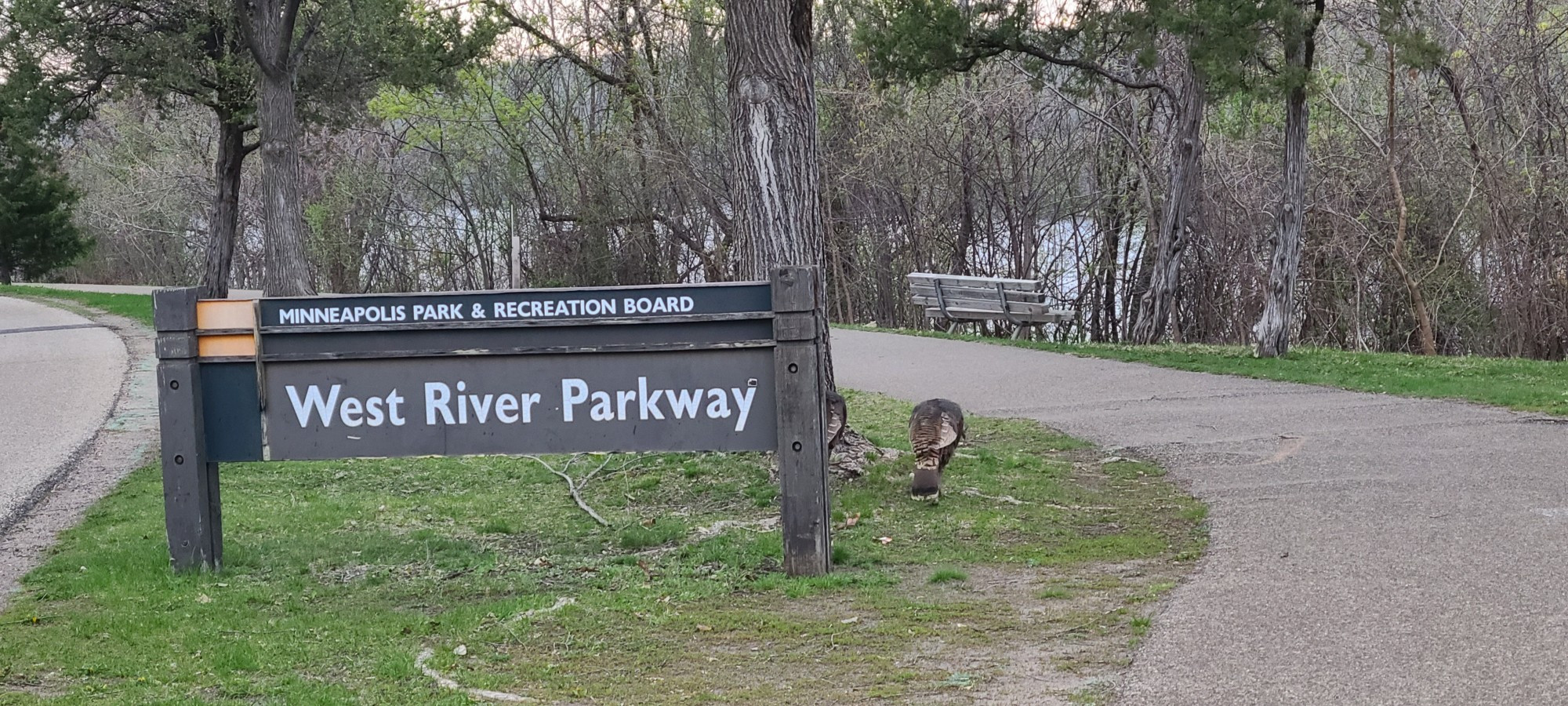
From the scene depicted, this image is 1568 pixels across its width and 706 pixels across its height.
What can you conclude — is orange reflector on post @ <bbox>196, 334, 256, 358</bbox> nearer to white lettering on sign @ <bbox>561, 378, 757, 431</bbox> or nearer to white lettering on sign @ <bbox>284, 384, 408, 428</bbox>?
Answer: white lettering on sign @ <bbox>284, 384, 408, 428</bbox>

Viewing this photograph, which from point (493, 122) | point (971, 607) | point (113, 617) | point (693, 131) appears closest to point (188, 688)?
point (113, 617)

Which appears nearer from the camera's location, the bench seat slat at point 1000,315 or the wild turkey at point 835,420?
the wild turkey at point 835,420

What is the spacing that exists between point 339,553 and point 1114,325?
866 inches

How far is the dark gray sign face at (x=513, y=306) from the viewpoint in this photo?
5.99 m

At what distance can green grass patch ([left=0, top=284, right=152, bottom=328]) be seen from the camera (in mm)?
26078

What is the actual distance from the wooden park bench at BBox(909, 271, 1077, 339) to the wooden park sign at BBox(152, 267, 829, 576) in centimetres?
1478

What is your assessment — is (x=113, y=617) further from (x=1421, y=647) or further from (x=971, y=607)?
(x=1421, y=647)

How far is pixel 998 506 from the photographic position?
7.91 metres

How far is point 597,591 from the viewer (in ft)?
19.4

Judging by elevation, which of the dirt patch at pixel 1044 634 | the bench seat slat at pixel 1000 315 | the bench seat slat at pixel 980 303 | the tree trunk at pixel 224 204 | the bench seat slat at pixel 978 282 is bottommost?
the dirt patch at pixel 1044 634

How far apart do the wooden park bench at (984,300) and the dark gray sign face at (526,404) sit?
1480 centimetres

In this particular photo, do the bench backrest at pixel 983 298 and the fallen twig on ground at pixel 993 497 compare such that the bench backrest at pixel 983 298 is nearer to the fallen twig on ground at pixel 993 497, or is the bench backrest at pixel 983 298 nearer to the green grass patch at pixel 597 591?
the green grass patch at pixel 597 591

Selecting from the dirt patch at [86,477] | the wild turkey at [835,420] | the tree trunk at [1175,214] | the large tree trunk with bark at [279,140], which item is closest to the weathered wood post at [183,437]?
the dirt patch at [86,477]

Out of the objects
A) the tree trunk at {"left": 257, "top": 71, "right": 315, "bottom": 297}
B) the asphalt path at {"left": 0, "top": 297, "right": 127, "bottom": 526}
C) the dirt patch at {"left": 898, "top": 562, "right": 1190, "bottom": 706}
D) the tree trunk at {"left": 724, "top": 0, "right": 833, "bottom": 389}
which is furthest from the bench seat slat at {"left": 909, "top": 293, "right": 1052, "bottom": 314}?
the dirt patch at {"left": 898, "top": 562, "right": 1190, "bottom": 706}
